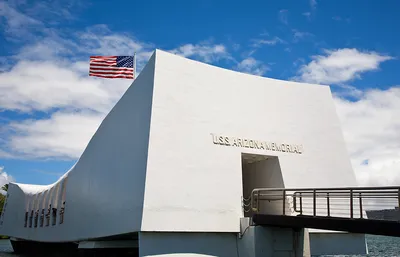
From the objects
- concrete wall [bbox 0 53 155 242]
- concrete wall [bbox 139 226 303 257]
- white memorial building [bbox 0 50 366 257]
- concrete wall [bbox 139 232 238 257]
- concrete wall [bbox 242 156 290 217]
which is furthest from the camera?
concrete wall [bbox 242 156 290 217]

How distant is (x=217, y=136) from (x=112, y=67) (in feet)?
22.0

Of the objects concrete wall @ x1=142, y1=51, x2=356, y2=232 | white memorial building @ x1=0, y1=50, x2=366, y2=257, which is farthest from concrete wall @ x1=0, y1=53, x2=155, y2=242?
concrete wall @ x1=142, y1=51, x2=356, y2=232

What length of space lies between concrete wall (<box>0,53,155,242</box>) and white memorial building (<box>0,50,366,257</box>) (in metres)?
0.06

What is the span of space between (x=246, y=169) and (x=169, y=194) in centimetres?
561

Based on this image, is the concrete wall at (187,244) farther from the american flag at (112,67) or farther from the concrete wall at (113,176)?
the american flag at (112,67)

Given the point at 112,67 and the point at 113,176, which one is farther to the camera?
the point at 112,67

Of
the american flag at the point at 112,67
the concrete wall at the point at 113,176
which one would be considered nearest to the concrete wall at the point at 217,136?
the concrete wall at the point at 113,176

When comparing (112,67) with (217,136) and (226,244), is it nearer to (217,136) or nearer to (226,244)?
(217,136)

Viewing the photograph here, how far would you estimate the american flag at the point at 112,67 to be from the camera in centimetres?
1764

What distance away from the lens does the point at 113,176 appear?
49.6ft

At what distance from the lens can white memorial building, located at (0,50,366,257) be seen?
1219 cm

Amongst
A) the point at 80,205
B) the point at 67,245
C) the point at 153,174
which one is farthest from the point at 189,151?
the point at 67,245

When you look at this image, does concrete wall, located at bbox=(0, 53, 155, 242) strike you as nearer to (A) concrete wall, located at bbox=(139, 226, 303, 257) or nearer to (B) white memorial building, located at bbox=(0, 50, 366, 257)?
(B) white memorial building, located at bbox=(0, 50, 366, 257)

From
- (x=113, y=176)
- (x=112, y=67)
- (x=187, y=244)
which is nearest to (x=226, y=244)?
(x=187, y=244)
